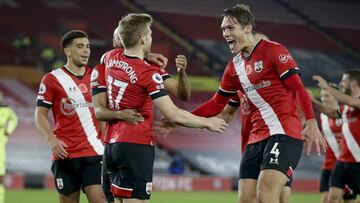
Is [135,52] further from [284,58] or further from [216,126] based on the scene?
[284,58]

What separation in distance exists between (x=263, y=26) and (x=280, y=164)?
2194cm

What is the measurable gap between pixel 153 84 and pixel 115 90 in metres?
0.38

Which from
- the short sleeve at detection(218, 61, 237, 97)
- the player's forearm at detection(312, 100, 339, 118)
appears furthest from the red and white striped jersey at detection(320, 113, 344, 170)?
the short sleeve at detection(218, 61, 237, 97)

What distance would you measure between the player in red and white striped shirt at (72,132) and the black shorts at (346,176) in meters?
3.83

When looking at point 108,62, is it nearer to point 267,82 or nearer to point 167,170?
point 267,82

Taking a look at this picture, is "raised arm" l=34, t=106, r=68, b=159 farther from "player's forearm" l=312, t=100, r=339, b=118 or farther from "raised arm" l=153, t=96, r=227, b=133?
"player's forearm" l=312, t=100, r=339, b=118

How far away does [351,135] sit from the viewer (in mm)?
10266

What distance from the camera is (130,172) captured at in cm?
618

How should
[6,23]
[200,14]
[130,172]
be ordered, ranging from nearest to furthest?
[130,172]
[6,23]
[200,14]

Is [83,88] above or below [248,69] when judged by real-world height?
below

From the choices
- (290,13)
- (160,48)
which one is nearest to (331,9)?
(290,13)

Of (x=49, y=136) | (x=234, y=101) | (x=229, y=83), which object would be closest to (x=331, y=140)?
(x=234, y=101)

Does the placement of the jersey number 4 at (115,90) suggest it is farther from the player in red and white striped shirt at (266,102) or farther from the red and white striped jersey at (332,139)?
the red and white striped jersey at (332,139)

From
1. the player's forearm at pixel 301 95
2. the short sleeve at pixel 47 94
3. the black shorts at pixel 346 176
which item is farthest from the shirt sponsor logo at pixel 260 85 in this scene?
the black shorts at pixel 346 176
